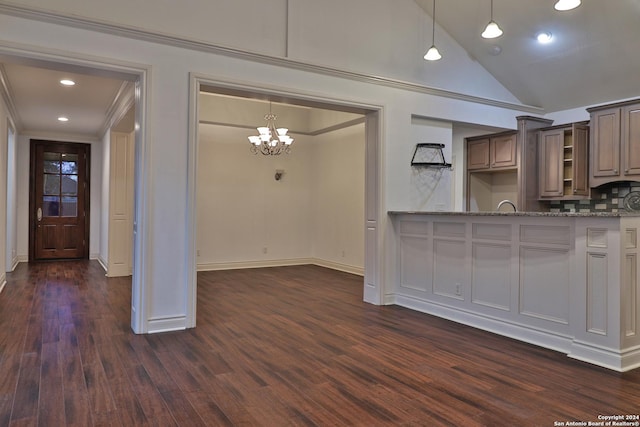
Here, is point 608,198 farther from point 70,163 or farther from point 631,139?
point 70,163

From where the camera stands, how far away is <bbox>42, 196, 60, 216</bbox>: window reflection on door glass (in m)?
9.32

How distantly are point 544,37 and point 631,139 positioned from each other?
5.57 feet

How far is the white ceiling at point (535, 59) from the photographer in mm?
5023

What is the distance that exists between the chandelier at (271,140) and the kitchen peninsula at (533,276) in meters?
2.76

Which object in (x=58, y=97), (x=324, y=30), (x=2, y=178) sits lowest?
(x=2, y=178)

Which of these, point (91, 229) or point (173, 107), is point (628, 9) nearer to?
point (173, 107)

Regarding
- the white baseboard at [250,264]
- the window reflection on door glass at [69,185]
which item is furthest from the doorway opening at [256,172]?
the window reflection on door glass at [69,185]

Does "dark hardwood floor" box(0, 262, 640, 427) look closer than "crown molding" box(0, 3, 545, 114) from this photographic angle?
Yes

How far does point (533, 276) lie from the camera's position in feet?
12.3

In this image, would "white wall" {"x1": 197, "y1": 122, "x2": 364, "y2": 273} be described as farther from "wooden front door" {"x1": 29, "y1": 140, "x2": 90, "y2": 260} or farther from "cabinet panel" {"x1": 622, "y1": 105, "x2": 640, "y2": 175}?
"cabinet panel" {"x1": 622, "y1": 105, "x2": 640, "y2": 175}

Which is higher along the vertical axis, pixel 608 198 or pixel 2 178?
pixel 2 178

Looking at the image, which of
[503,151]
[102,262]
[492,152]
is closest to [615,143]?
[503,151]

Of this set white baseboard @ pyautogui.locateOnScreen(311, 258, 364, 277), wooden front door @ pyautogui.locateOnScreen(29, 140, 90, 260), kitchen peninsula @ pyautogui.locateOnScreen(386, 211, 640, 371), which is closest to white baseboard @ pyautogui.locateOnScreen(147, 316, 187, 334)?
kitchen peninsula @ pyautogui.locateOnScreen(386, 211, 640, 371)

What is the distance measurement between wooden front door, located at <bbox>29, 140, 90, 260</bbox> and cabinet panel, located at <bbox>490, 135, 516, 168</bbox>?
28.2 ft
